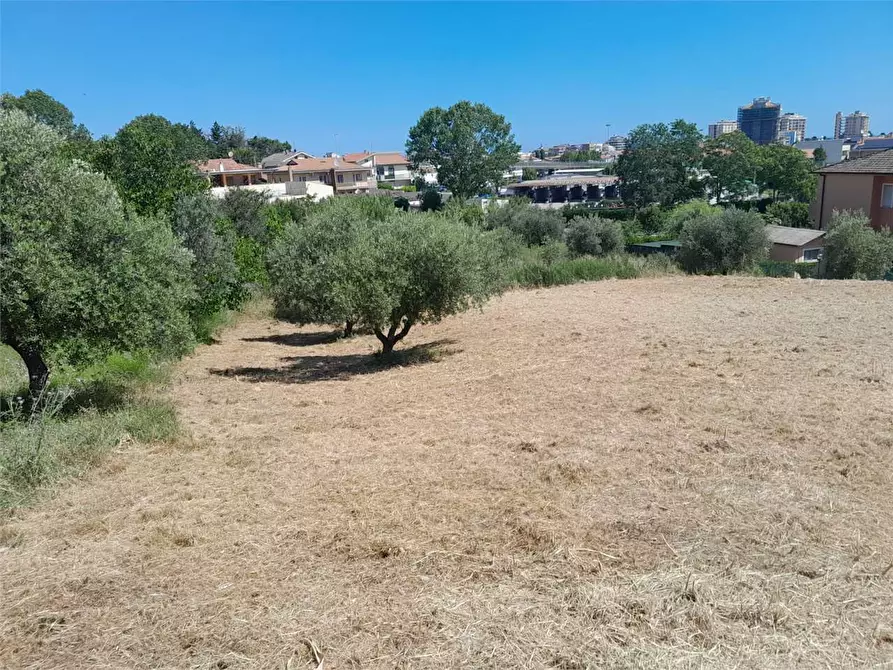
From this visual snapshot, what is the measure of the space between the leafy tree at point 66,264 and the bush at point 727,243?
22792 millimetres

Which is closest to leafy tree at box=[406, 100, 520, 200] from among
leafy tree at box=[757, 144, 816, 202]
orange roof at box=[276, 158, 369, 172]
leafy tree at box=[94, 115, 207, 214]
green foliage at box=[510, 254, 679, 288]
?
orange roof at box=[276, 158, 369, 172]

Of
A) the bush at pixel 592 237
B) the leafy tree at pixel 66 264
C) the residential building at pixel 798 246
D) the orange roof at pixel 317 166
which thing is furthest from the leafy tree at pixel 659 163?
the leafy tree at pixel 66 264

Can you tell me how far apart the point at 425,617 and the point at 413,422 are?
5082 mm

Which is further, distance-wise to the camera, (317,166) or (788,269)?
(317,166)

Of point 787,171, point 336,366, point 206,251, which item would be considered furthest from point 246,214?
point 787,171

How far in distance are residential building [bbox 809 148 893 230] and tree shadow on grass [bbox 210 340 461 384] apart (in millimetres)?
27388

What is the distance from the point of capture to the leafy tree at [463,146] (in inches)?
2840

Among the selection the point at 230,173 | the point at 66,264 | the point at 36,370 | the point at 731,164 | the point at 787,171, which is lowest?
the point at 36,370

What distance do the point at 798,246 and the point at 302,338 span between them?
79.0 feet

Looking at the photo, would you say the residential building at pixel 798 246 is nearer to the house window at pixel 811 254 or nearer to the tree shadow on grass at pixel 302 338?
the house window at pixel 811 254

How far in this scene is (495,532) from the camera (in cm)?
566

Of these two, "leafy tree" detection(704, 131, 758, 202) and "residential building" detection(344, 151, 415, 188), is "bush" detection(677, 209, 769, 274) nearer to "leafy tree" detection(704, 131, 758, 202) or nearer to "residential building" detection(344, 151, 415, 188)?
"leafy tree" detection(704, 131, 758, 202)

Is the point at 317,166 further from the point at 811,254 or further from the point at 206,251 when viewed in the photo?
the point at 206,251

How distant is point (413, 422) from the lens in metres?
9.54
